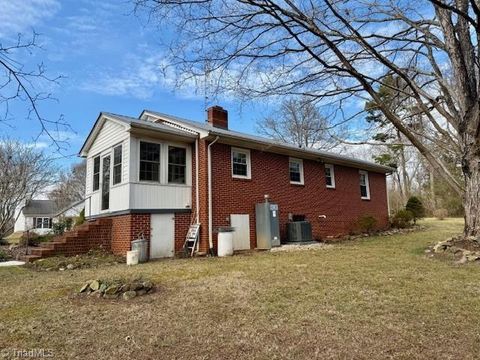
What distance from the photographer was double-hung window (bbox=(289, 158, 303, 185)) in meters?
14.7

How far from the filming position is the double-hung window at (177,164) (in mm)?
11695

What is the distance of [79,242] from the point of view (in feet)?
35.4

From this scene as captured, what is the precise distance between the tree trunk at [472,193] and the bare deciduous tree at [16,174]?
19.3m

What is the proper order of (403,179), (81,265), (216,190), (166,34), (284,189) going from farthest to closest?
(403,179), (284,189), (216,190), (81,265), (166,34)

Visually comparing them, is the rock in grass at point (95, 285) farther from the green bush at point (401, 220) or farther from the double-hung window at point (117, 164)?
the green bush at point (401, 220)

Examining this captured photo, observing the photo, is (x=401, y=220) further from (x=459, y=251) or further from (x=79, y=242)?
(x=79, y=242)

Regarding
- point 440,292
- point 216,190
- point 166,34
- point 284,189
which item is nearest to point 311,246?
point 284,189

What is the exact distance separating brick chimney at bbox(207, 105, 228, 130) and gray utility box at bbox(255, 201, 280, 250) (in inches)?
177

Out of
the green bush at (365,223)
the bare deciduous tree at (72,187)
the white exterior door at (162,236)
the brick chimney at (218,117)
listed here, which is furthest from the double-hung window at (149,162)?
the bare deciduous tree at (72,187)

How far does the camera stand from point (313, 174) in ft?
51.4

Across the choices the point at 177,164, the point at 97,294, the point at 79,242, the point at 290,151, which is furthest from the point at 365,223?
the point at 97,294

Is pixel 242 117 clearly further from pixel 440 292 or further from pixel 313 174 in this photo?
pixel 313 174

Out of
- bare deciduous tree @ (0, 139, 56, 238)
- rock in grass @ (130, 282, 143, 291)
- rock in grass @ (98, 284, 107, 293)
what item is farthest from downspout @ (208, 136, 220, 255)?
bare deciduous tree @ (0, 139, 56, 238)

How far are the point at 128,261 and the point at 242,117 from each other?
4899 mm
